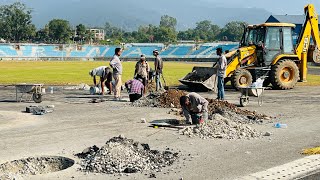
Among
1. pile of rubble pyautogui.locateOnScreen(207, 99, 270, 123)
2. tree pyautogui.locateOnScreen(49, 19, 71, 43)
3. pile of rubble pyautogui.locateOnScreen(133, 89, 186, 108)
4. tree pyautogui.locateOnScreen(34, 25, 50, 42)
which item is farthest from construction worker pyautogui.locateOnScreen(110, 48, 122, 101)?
tree pyautogui.locateOnScreen(34, 25, 50, 42)

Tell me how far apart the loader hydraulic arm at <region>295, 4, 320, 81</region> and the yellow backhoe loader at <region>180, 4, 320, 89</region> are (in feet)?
1.41

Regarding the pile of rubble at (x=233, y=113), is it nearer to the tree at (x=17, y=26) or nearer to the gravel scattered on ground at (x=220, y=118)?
the gravel scattered on ground at (x=220, y=118)

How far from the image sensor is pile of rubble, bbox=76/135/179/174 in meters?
8.03

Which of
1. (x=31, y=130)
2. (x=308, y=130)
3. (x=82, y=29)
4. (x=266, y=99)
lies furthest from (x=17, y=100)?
(x=82, y=29)

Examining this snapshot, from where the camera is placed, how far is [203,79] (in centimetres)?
2214

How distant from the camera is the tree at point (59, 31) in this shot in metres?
132

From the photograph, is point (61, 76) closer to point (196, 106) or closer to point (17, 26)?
point (196, 106)

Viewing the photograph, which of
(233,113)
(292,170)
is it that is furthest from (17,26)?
(292,170)

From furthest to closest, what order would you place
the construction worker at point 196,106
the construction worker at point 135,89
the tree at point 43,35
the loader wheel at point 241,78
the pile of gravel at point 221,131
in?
the tree at point 43,35 < the loader wheel at point 241,78 < the construction worker at point 135,89 < the construction worker at point 196,106 < the pile of gravel at point 221,131

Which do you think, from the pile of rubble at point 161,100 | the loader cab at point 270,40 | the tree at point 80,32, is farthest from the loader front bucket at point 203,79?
the tree at point 80,32

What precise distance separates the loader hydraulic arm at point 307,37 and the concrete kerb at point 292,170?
16.4m

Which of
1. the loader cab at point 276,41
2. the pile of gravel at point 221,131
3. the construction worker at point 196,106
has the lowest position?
the pile of gravel at point 221,131

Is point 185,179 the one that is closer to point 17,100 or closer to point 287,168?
point 287,168

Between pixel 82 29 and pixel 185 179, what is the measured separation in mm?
139414
